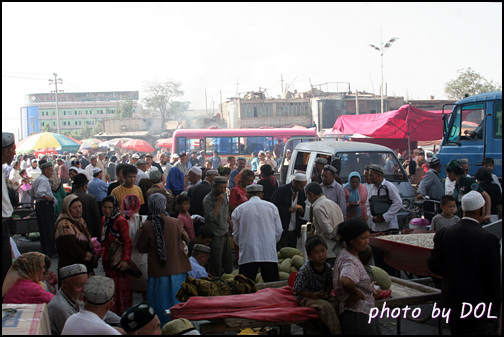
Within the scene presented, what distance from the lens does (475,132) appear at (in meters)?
11.7

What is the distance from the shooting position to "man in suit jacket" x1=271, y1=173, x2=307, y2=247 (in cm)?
855

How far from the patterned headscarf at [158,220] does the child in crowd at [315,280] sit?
5.84ft

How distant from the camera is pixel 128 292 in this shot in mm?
6426

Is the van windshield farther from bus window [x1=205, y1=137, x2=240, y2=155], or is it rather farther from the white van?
bus window [x1=205, y1=137, x2=240, y2=155]

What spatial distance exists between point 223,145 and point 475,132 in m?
19.1

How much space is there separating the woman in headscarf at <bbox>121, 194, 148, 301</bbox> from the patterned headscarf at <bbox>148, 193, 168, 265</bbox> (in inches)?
16.0

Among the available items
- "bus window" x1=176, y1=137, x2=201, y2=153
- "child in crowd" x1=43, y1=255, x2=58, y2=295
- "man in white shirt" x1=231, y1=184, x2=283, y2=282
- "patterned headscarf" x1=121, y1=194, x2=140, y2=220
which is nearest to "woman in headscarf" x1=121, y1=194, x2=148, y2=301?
"patterned headscarf" x1=121, y1=194, x2=140, y2=220

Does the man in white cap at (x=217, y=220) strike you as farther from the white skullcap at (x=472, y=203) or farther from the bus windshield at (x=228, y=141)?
the bus windshield at (x=228, y=141)

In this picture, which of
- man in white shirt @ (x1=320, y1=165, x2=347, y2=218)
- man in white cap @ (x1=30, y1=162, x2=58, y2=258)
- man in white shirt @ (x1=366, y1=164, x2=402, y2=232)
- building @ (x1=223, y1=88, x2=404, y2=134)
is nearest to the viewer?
man in white shirt @ (x1=366, y1=164, x2=402, y2=232)

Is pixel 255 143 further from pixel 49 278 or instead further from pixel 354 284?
pixel 354 284

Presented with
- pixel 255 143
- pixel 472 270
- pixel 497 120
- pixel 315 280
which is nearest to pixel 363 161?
pixel 497 120

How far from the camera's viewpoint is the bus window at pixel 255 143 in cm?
2962

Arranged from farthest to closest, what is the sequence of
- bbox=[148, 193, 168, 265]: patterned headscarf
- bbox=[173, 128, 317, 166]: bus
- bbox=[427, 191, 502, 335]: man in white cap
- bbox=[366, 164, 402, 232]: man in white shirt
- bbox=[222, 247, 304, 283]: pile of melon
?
bbox=[173, 128, 317, 166]: bus → bbox=[366, 164, 402, 232]: man in white shirt → bbox=[222, 247, 304, 283]: pile of melon → bbox=[148, 193, 168, 265]: patterned headscarf → bbox=[427, 191, 502, 335]: man in white cap

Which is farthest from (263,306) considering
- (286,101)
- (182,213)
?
(286,101)
